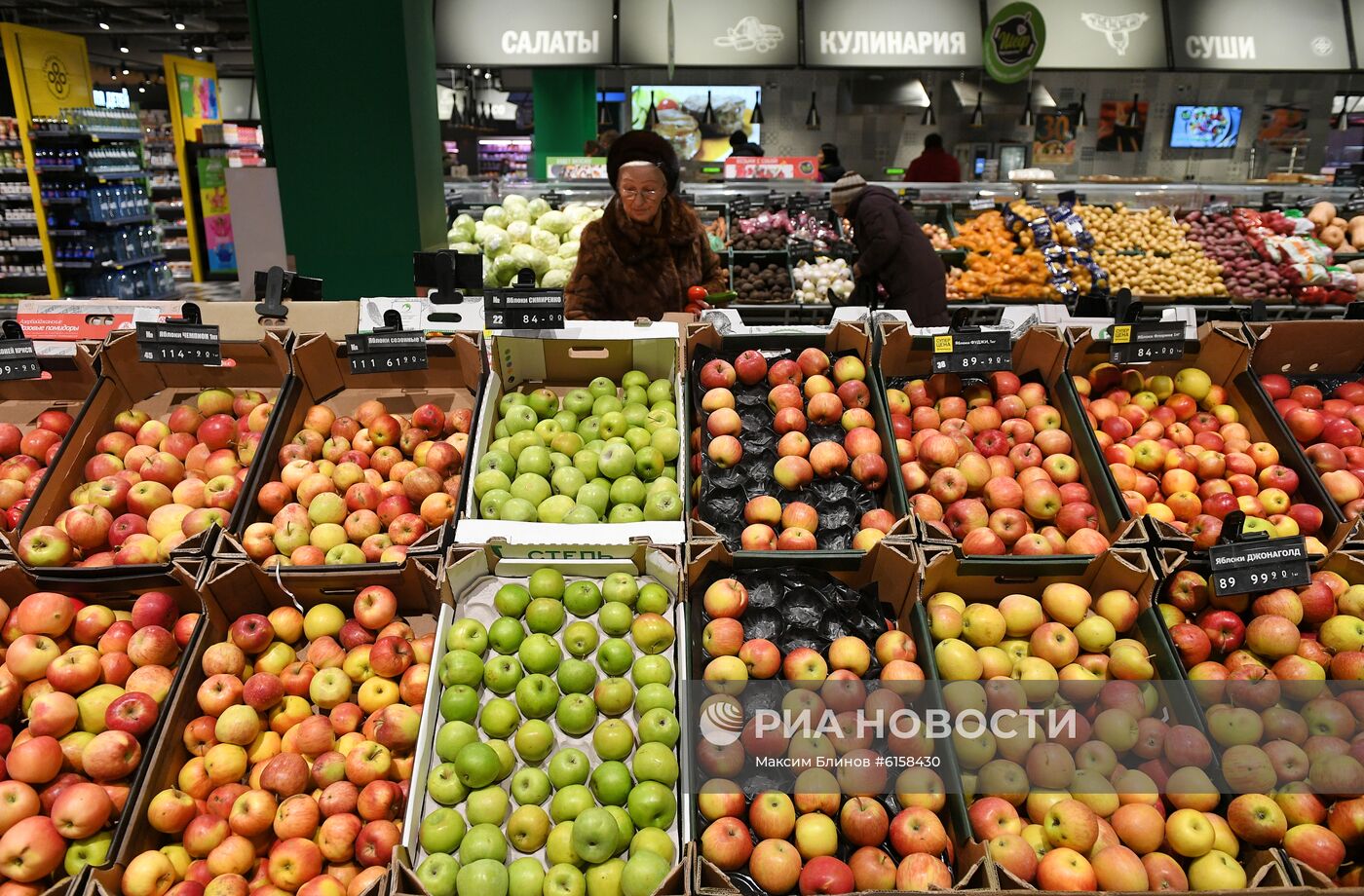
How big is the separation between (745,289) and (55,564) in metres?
4.59

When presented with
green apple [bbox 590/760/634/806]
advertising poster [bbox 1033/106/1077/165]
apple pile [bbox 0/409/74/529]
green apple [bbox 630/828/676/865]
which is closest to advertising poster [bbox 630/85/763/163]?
advertising poster [bbox 1033/106/1077/165]

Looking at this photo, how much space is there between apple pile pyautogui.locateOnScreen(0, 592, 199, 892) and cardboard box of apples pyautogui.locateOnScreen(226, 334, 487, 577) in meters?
0.32

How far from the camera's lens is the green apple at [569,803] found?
149cm

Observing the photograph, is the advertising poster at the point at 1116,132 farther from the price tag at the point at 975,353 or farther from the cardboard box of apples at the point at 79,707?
the cardboard box of apples at the point at 79,707

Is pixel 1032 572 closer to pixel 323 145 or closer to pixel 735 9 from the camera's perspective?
pixel 323 145

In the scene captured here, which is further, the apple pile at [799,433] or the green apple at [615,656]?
the apple pile at [799,433]

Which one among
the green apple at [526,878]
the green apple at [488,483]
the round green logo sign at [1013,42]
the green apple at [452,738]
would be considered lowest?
the green apple at [526,878]

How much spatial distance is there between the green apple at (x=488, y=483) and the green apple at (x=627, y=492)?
0.30m

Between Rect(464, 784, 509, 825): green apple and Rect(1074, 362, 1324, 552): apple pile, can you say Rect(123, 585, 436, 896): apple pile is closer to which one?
Rect(464, 784, 509, 825): green apple

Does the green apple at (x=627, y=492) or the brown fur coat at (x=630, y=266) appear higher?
the brown fur coat at (x=630, y=266)

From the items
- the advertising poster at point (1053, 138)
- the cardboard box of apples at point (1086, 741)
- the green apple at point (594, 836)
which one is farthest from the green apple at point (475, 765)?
the advertising poster at point (1053, 138)

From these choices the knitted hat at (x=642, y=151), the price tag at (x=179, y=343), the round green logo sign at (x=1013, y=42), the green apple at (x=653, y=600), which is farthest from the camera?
the round green logo sign at (x=1013, y=42)

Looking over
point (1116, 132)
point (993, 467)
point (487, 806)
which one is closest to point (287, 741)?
point (487, 806)

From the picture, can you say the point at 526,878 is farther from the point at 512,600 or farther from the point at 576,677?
the point at 512,600
